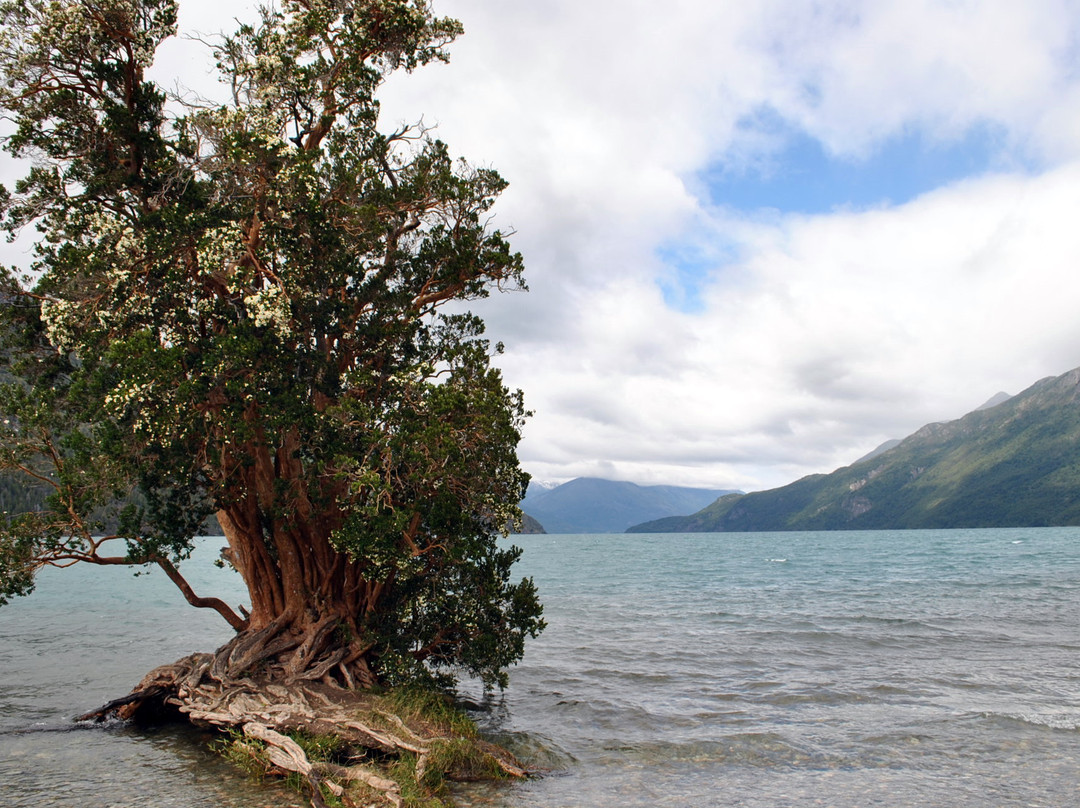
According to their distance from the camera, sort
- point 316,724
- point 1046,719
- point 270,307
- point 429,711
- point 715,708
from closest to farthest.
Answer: point 316,724
point 270,307
point 429,711
point 1046,719
point 715,708

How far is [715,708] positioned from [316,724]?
474 inches

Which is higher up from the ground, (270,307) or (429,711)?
(270,307)

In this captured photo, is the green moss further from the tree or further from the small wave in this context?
the small wave

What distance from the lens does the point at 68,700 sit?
2223cm

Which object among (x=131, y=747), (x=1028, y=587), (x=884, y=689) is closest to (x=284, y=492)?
(x=131, y=747)

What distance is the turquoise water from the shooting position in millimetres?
14227

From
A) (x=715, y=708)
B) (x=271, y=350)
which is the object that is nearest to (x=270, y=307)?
(x=271, y=350)

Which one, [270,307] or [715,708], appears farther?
[715,708]

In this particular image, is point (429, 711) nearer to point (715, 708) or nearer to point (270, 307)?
point (715, 708)

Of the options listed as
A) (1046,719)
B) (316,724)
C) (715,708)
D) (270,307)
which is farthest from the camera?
(715,708)

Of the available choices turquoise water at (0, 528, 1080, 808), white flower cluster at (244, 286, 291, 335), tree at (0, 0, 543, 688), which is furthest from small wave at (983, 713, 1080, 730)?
white flower cluster at (244, 286, 291, 335)

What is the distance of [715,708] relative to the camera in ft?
69.8

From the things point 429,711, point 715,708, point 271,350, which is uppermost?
point 271,350

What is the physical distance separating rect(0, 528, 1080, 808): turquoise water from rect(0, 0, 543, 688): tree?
3692 mm
